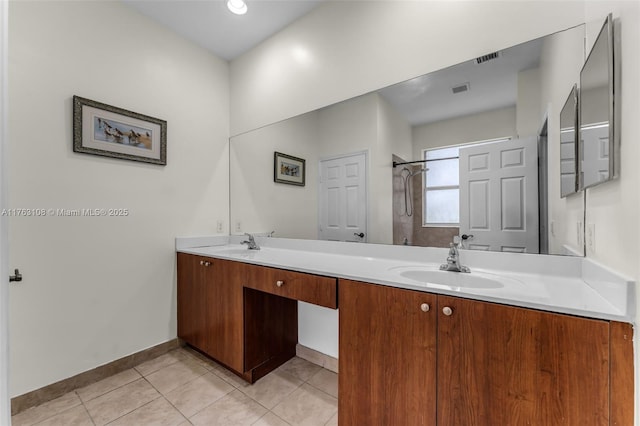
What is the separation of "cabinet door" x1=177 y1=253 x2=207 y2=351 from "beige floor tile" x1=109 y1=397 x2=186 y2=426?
448 millimetres

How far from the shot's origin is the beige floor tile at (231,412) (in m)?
1.41

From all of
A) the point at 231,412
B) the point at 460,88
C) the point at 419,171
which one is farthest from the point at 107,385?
the point at 460,88

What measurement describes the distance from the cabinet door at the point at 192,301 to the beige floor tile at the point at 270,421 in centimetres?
74

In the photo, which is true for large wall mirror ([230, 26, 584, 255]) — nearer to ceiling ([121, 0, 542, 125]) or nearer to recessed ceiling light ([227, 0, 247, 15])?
ceiling ([121, 0, 542, 125])

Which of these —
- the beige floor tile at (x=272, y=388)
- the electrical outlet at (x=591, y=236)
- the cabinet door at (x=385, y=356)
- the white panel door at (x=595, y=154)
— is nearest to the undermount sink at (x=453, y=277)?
the cabinet door at (x=385, y=356)

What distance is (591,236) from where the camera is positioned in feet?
3.30

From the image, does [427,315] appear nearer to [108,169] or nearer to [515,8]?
[515,8]

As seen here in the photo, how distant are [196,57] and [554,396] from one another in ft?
9.95

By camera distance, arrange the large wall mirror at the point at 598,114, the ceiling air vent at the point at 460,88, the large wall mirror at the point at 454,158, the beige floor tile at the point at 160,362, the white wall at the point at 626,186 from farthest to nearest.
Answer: the beige floor tile at the point at 160,362 < the ceiling air vent at the point at 460,88 < the large wall mirror at the point at 454,158 < the large wall mirror at the point at 598,114 < the white wall at the point at 626,186

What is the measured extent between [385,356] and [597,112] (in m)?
1.15

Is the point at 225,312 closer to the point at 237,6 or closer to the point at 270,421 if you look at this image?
the point at 270,421

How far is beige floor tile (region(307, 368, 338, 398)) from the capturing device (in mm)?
1679

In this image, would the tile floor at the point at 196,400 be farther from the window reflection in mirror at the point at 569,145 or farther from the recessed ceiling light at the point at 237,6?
the recessed ceiling light at the point at 237,6

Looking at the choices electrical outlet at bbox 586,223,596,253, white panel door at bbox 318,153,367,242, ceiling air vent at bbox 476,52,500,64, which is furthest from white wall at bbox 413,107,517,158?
electrical outlet at bbox 586,223,596,253
